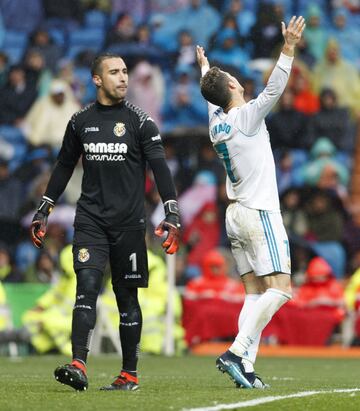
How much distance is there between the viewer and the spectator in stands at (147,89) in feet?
70.0

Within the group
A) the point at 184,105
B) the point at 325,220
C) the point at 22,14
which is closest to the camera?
the point at 325,220

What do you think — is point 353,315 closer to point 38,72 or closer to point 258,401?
point 38,72

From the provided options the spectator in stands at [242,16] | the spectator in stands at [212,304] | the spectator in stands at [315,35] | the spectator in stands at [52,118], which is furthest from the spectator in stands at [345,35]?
the spectator in stands at [212,304]

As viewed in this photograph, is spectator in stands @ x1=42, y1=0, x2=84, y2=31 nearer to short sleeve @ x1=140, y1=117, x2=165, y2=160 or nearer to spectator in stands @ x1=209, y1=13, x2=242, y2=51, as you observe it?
spectator in stands @ x1=209, y1=13, x2=242, y2=51

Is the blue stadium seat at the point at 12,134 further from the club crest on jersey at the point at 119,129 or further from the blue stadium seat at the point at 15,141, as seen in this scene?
the club crest on jersey at the point at 119,129

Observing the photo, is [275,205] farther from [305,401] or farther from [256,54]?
[256,54]

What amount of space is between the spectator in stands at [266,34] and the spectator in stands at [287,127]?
46.3 inches

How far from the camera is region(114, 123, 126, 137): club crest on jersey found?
8242mm

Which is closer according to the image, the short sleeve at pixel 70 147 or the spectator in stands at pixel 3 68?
the short sleeve at pixel 70 147

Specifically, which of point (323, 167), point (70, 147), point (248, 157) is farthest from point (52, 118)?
point (248, 157)

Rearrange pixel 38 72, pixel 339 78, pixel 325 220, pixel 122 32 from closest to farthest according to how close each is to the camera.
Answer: pixel 325 220, pixel 339 78, pixel 38 72, pixel 122 32

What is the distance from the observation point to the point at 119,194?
325 inches

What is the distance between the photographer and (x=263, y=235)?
8.51 metres

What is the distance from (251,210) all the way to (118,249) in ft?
3.27
